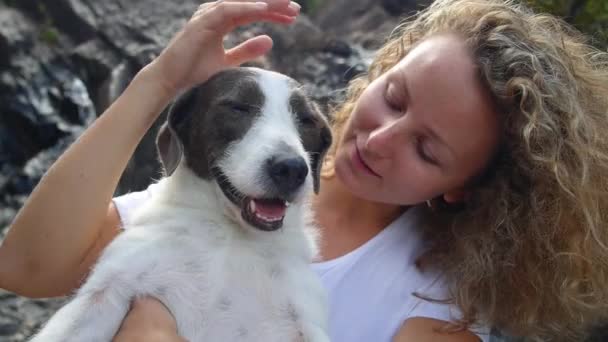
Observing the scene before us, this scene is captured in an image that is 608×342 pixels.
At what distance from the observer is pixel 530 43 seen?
3.25m

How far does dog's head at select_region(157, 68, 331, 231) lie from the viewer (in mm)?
2805

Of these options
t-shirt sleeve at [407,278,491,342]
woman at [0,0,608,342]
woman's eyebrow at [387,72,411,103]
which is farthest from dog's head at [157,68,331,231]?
t-shirt sleeve at [407,278,491,342]

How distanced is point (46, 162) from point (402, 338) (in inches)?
216

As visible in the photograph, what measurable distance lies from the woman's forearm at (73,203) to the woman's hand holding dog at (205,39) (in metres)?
0.09

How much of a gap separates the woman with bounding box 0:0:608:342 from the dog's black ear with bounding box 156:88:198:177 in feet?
0.23

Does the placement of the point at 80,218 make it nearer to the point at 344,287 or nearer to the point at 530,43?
the point at 344,287

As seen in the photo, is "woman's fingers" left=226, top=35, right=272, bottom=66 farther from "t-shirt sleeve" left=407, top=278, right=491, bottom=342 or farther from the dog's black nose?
"t-shirt sleeve" left=407, top=278, right=491, bottom=342

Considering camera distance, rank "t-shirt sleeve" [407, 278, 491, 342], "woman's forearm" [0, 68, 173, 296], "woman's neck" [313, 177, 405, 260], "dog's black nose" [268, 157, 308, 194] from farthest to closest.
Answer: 1. "woman's neck" [313, 177, 405, 260]
2. "t-shirt sleeve" [407, 278, 491, 342]
3. "woman's forearm" [0, 68, 173, 296]
4. "dog's black nose" [268, 157, 308, 194]

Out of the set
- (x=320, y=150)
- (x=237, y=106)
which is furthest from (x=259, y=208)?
(x=320, y=150)

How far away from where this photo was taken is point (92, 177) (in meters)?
2.97

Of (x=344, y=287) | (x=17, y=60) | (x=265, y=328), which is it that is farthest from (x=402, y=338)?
(x=17, y=60)

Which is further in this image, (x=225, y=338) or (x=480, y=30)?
(x=480, y=30)

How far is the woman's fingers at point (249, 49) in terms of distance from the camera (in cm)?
333

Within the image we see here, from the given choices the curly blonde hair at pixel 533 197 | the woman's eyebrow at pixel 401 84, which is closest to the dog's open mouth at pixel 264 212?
the woman's eyebrow at pixel 401 84
